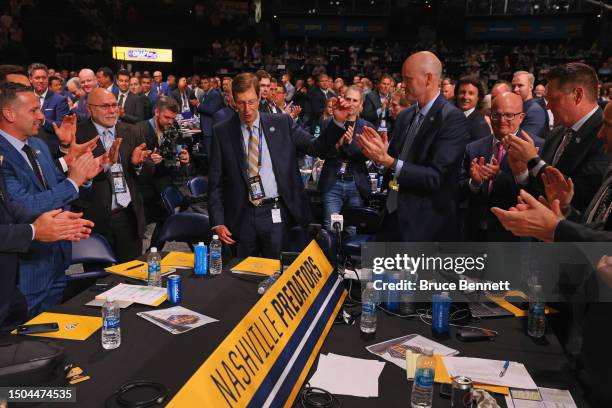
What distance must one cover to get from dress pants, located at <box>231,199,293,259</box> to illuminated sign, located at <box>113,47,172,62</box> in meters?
15.7

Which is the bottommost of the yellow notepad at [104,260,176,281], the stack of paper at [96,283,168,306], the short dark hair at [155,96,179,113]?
the stack of paper at [96,283,168,306]

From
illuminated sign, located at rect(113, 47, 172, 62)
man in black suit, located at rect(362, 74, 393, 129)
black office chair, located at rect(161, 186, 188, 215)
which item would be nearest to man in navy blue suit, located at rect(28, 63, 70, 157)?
black office chair, located at rect(161, 186, 188, 215)

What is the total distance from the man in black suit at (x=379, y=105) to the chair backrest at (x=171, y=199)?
4.81m

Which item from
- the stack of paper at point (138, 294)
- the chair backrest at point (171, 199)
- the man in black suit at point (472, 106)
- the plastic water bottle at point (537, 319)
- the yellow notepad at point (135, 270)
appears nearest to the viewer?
the plastic water bottle at point (537, 319)

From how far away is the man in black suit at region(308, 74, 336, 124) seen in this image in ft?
35.3

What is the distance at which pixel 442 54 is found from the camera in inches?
856

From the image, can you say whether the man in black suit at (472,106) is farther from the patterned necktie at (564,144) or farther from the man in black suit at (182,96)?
the man in black suit at (182,96)

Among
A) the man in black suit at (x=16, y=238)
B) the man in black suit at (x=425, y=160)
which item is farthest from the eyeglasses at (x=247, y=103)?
the man in black suit at (x=16, y=238)

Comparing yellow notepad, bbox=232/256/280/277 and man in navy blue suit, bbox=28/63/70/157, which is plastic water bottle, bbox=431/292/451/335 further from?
man in navy blue suit, bbox=28/63/70/157

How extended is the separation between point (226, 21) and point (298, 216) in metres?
19.4

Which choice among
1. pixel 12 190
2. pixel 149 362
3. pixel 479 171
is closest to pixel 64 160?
pixel 12 190

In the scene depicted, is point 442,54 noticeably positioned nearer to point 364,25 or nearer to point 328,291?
point 364,25

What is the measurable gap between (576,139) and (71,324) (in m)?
2.81

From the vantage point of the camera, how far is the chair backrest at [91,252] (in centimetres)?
328
